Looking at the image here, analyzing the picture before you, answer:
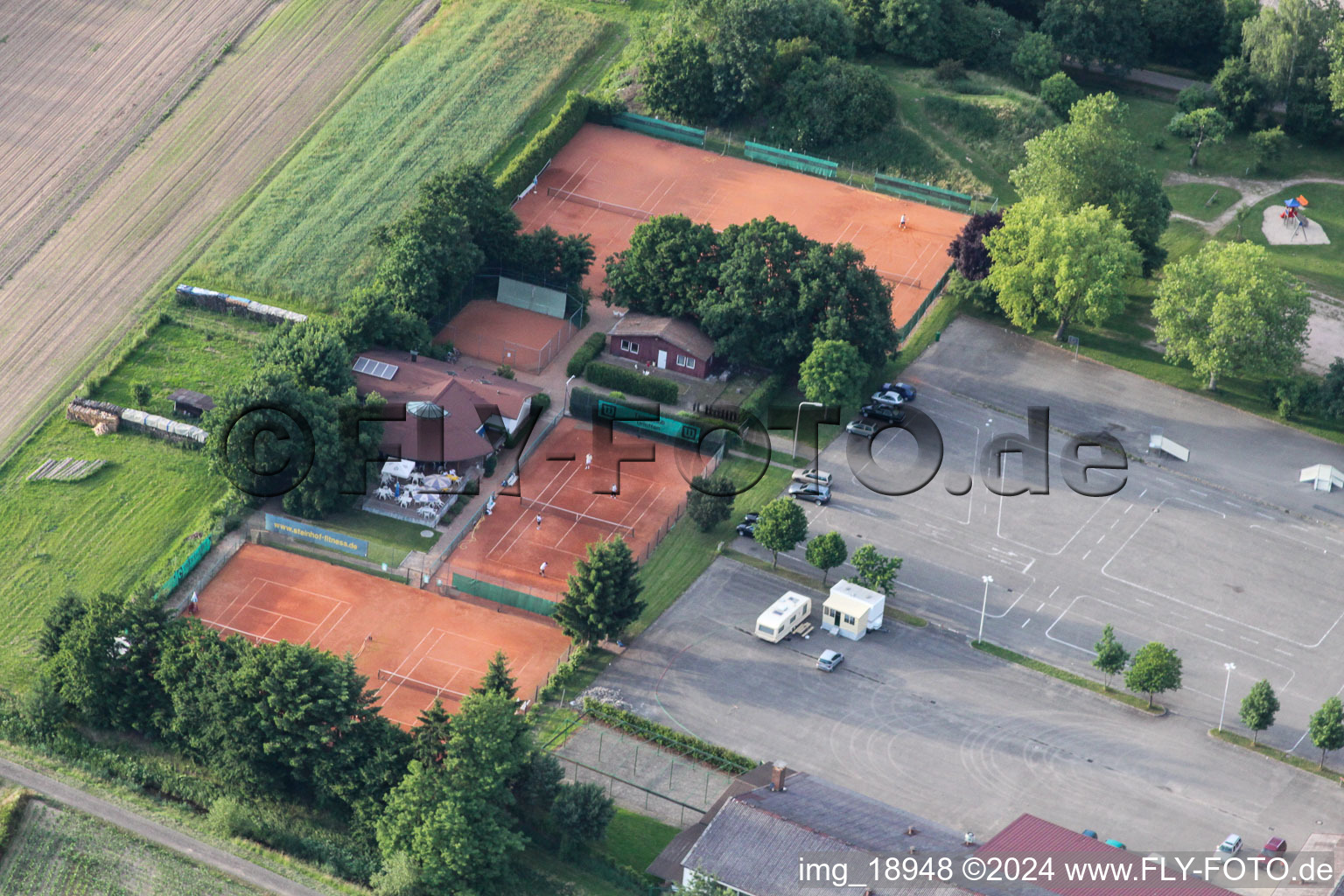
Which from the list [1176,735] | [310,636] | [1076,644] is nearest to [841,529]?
[1076,644]

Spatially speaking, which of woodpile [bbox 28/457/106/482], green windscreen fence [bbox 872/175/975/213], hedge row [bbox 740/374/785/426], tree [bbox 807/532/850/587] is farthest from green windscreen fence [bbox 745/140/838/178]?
woodpile [bbox 28/457/106/482]

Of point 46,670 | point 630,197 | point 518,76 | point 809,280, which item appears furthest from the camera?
point 518,76

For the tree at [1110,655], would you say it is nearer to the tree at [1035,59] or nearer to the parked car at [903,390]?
the parked car at [903,390]

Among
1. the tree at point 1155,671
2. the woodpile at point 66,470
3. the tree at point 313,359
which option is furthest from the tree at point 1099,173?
the woodpile at point 66,470

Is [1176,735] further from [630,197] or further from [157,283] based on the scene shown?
[157,283]

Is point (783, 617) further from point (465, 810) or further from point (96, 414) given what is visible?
point (96, 414)
